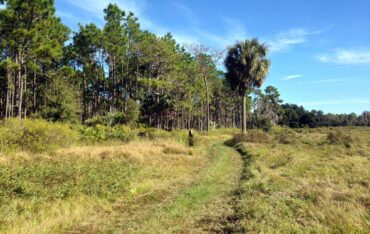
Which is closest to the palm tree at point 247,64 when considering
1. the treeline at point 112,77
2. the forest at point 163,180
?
the forest at point 163,180

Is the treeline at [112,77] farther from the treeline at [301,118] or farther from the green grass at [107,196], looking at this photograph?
the treeline at [301,118]

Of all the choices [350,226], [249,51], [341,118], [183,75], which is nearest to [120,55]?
[183,75]

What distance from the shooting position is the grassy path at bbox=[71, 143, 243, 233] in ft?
19.3

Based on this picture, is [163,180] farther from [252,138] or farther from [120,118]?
[120,118]

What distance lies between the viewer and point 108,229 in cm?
588

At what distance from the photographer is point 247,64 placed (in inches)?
1308

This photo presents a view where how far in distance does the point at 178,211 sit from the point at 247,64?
2819 cm

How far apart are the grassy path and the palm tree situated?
24295mm

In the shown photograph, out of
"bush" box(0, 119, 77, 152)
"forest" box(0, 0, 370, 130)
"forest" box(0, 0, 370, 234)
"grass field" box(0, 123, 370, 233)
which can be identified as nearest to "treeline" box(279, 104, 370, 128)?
"forest" box(0, 0, 370, 130)

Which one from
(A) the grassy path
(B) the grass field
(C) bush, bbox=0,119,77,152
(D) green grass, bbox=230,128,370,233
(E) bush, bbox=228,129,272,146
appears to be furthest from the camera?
(E) bush, bbox=228,129,272,146

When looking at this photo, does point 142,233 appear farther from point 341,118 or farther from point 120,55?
point 341,118

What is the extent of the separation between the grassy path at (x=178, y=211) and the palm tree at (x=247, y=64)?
24.3m

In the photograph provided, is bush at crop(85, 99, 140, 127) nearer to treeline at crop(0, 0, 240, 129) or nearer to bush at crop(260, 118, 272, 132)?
Answer: treeline at crop(0, 0, 240, 129)

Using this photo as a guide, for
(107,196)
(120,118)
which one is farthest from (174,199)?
(120,118)
